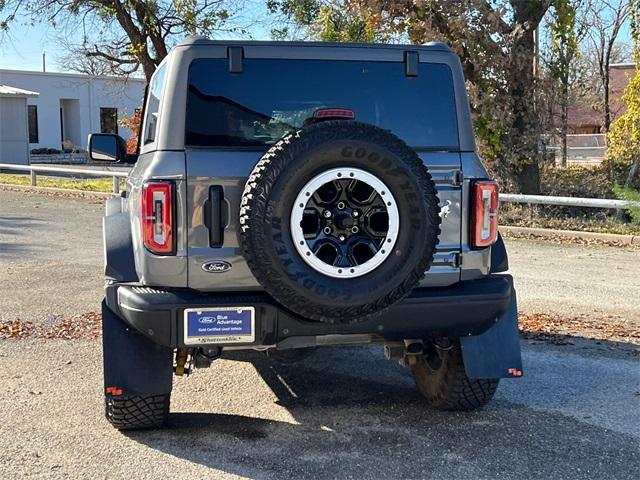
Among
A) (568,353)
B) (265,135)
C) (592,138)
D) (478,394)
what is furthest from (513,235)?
(592,138)

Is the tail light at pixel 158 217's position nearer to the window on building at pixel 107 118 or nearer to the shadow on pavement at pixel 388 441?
the shadow on pavement at pixel 388 441

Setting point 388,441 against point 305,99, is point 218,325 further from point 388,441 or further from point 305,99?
point 305,99

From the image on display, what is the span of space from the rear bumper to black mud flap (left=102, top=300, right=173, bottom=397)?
14 centimetres

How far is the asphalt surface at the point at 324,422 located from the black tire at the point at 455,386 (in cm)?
7

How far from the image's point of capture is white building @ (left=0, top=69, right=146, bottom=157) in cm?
3909

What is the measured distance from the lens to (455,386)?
14.5 ft

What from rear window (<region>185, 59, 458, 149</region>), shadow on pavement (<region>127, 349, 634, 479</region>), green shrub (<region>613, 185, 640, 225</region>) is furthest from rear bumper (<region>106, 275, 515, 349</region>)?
green shrub (<region>613, 185, 640, 225</region>)

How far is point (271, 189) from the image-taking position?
3475mm

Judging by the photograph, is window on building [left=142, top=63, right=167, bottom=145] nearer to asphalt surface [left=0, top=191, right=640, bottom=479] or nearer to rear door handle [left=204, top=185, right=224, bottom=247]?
rear door handle [left=204, top=185, right=224, bottom=247]

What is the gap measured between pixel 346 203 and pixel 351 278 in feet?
1.16

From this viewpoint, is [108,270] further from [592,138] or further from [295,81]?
[592,138]

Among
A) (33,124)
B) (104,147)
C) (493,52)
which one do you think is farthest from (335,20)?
(33,124)

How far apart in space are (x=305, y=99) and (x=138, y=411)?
1.89 metres

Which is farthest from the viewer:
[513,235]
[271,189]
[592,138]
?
[592,138]
